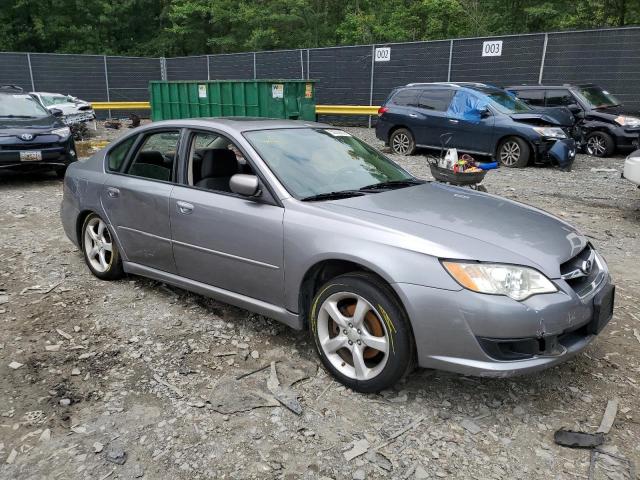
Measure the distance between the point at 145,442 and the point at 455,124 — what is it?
10407 millimetres

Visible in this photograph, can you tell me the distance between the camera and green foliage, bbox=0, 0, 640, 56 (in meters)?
26.8

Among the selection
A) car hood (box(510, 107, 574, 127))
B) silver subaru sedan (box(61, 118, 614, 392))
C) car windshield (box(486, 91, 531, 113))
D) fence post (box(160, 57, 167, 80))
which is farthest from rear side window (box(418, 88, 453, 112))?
fence post (box(160, 57, 167, 80))

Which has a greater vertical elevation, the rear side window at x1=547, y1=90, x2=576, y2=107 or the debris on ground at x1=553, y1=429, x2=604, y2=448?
the rear side window at x1=547, y1=90, x2=576, y2=107

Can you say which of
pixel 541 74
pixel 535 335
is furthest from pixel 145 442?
pixel 541 74

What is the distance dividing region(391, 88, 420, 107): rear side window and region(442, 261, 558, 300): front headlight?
10.5m

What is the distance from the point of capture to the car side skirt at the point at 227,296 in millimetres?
3473

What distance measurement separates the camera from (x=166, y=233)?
13.5 ft

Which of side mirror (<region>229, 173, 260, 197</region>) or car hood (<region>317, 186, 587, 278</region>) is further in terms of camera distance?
side mirror (<region>229, 173, 260, 197</region>)

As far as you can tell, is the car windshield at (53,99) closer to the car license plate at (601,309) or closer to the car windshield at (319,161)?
the car windshield at (319,161)

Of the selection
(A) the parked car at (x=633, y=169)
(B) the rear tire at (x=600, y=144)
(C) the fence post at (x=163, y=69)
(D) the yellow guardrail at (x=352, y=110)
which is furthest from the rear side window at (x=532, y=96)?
(C) the fence post at (x=163, y=69)

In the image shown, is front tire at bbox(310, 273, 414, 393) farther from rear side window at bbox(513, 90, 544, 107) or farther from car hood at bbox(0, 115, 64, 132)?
rear side window at bbox(513, 90, 544, 107)

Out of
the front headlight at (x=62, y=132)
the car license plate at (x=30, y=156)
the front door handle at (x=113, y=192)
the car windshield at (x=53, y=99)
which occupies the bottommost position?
the car license plate at (x=30, y=156)

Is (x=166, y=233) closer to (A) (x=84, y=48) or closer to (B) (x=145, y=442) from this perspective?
(B) (x=145, y=442)

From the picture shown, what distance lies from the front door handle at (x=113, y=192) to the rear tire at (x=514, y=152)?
8666 millimetres
